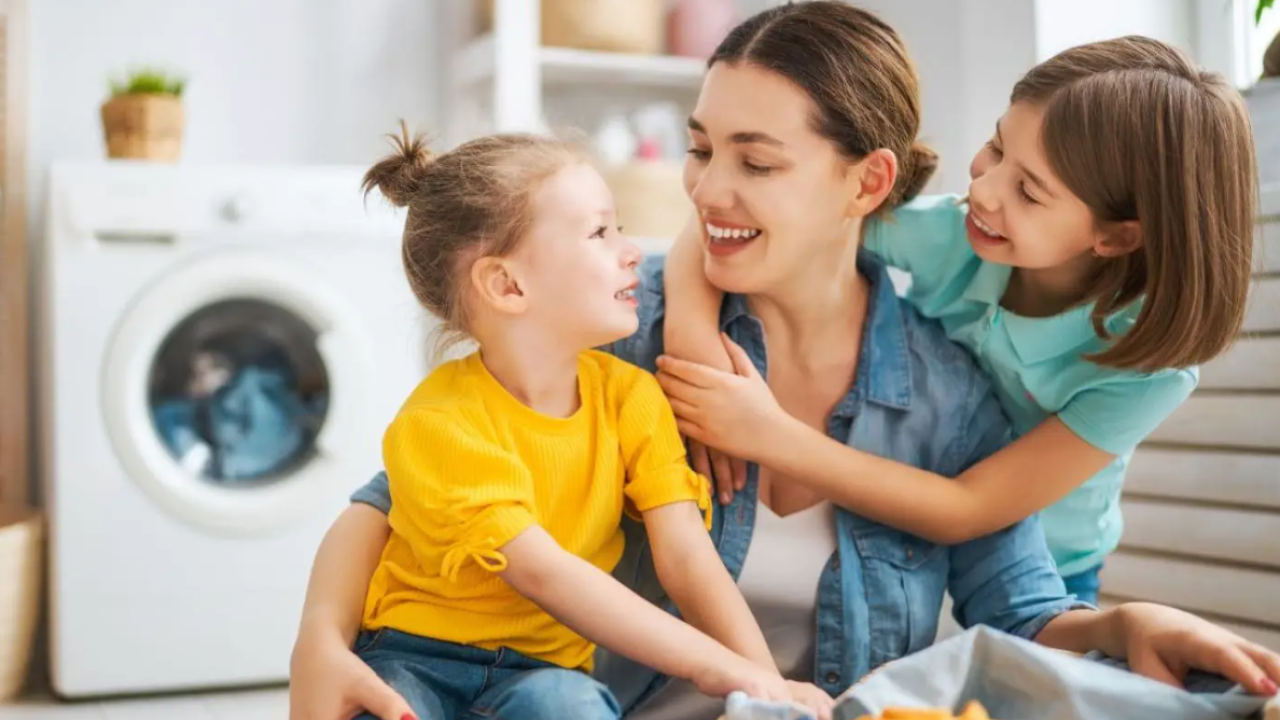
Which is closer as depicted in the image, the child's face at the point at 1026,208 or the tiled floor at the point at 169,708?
the child's face at the point at 1026,208

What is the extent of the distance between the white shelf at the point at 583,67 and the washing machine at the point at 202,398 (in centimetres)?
58

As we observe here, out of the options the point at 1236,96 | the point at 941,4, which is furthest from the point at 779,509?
the point at 941,4

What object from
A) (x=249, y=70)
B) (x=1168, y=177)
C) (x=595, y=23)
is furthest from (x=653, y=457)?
(x=249, y=70)

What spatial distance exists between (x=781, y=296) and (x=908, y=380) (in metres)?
0.16

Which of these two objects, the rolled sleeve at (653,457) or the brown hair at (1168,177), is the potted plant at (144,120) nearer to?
the rolled sleeve at (653,457)

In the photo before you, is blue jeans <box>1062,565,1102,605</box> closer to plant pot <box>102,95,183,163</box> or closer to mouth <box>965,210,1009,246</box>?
mouth <box>965,210,1009,246</box>

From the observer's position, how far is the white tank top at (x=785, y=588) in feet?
4.53

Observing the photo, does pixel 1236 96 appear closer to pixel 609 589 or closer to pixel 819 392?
pixel 819 392

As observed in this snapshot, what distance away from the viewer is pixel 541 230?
4.22 ft

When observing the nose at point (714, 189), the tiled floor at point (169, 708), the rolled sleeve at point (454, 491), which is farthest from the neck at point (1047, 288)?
the tiled floor at point (169, 708)

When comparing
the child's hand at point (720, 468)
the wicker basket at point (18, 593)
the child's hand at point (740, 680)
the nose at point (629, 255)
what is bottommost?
the wicker basket at point (18, 593)

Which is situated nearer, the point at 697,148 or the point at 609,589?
the point at 609,589

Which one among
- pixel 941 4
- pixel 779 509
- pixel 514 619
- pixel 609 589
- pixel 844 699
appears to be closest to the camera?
pixel 844 699

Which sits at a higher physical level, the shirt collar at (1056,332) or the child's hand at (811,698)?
the shirt collar at (1056,332)
